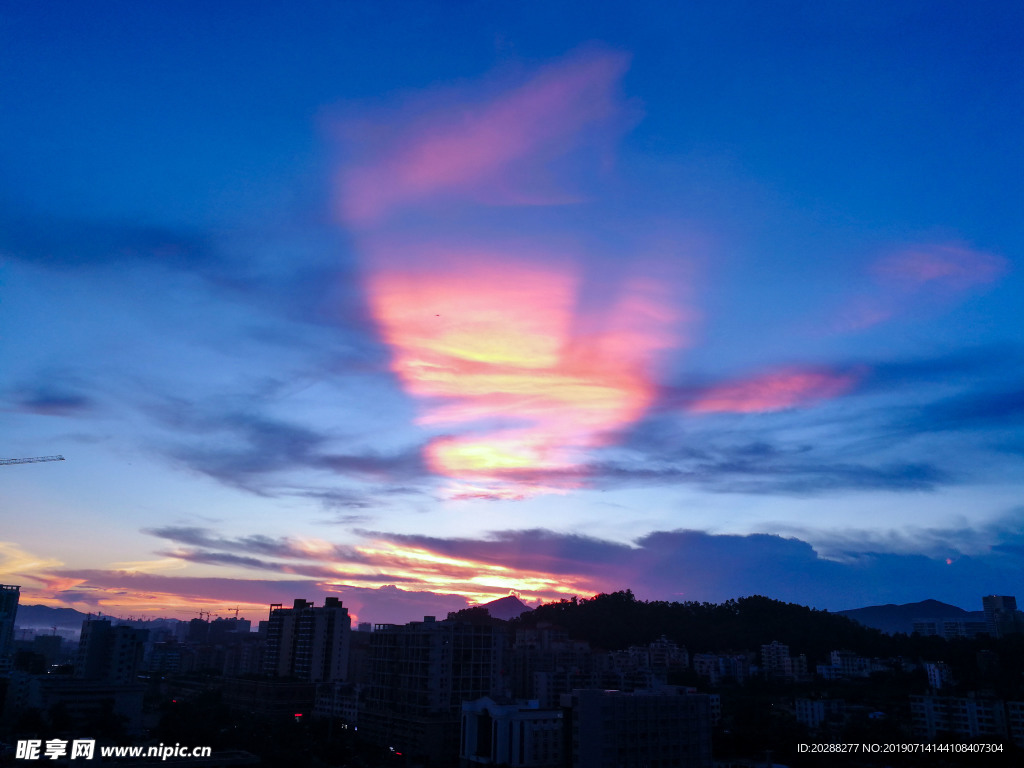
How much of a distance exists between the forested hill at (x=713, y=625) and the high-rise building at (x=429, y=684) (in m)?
40.6

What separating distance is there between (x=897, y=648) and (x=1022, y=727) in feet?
112

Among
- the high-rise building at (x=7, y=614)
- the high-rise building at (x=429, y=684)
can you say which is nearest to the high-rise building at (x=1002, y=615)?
the high-rise building at (x=429, y=684)

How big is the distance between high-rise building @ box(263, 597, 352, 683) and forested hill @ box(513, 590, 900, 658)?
29.3 meters

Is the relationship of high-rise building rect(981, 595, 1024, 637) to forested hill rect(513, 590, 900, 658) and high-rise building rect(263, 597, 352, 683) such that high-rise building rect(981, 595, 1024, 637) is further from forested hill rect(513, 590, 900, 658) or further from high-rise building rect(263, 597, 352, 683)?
high-rise building rect(263, 597, 352, 683)

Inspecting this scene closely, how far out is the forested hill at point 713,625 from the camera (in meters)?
77.2

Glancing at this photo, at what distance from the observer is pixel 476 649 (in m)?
49.2

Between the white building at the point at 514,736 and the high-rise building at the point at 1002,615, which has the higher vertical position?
the high-rise building at the point at 1002,615

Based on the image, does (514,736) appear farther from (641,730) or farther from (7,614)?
(7,614)

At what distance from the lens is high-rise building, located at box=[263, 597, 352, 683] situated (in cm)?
7525

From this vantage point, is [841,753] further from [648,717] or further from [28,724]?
[28,724]

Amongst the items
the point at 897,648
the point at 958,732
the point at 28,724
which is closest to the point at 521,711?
the point at 958,732

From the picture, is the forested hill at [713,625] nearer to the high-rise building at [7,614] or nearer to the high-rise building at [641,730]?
the high-rise building at [641,730]

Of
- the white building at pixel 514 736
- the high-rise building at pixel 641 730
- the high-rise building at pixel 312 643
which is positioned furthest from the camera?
the high-rise building at pixel 312 643

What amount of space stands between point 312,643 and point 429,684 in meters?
34.4
